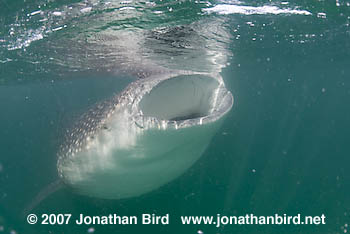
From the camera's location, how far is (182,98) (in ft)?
21.3

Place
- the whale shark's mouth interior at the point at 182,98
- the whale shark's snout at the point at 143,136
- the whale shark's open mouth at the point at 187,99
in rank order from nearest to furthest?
the whale shark's snout at the point at 143,136 < the whale shark's open mouth at the point at 187,99 < the whale shark's mouth interior at the point at 182,98

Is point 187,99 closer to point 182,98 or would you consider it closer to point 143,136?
point 182,98

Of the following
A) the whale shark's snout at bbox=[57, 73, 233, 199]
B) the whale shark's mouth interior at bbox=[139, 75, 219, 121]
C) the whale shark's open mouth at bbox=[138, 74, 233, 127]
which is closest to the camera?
the whale shark's snout at bbox=[57, 73, 233, 199]

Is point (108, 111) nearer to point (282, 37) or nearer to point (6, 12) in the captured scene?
point (6, 12)

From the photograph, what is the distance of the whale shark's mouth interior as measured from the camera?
18.7ft

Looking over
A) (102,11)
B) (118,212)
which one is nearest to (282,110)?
(118,212)

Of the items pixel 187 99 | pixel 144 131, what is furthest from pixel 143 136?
pixel 187 99

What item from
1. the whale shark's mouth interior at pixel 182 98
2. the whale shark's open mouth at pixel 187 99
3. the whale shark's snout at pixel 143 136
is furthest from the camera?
the whale shark's mouth interior at pixel 182 98

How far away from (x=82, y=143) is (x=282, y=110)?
98.1m

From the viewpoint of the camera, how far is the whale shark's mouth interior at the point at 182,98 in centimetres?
571

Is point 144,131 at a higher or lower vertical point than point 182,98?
higher

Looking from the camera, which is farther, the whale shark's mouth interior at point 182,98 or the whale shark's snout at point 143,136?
the whale shark's mouth interior at point 182,98

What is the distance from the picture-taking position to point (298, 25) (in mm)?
9148

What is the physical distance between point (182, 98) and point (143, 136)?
6.12 ft
